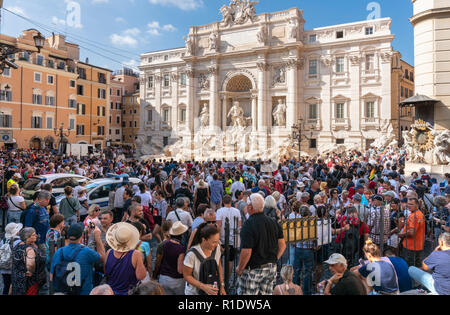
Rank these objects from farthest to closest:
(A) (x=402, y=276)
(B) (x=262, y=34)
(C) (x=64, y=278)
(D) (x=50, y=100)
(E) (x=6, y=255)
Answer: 1. (D) (x=50, y=100)
2. (B) (x=262, y=34)
3. (E) (x=6, y=255)
4. (A) (x=402, y=276)
5. (C) (x=64, y=278)

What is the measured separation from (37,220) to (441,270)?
261 inches

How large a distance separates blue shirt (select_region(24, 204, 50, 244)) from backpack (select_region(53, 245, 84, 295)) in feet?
8.66

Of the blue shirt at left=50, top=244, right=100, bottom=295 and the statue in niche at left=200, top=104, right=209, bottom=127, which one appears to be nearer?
the blue shirt at left=50, top=244, right=100, bottom=295

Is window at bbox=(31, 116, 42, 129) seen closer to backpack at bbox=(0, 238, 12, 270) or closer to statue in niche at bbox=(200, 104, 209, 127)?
statue in niche at bbox=(200, 104, 209, 127)

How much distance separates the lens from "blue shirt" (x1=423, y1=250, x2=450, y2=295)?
4129 millimetres

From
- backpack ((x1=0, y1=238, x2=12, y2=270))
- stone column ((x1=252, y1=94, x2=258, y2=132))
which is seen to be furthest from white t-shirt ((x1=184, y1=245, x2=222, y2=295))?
stone column ((x1=252, y1=94, x2=258, y2=132))

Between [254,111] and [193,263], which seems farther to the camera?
[254,111]

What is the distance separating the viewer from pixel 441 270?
4191 millimetres

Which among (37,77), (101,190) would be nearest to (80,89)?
(37,77)

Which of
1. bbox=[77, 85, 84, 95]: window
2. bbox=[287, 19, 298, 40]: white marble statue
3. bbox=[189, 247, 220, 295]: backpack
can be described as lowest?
bbox=[189, 247, 220, 295]: backpack

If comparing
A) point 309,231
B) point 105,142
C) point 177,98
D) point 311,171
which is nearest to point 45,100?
point 105,142

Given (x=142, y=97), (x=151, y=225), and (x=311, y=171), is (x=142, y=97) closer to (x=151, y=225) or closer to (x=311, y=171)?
(x=311, y=171)

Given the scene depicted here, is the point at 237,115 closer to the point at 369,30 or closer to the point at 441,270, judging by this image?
the point at 369,30

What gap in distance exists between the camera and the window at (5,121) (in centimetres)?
3262
